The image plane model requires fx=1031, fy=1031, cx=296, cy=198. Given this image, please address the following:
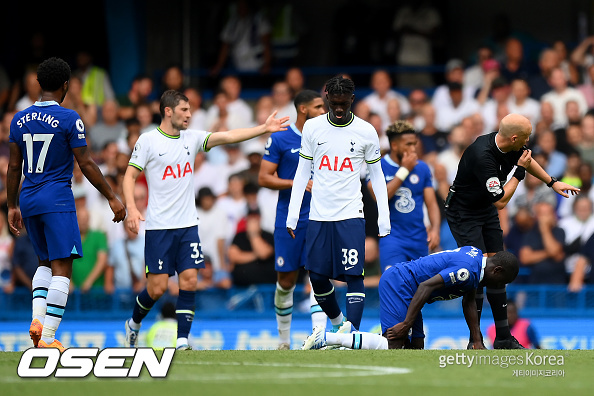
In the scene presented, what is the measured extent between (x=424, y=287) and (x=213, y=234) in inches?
235

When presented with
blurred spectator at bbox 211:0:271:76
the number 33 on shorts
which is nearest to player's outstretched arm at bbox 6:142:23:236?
the number 33 on shorts

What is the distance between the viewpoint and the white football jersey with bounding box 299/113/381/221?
30.1 ft

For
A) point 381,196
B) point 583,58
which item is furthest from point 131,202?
point 583,58

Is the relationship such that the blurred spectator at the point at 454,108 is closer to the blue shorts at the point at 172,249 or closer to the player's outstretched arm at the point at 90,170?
the blue shorts at the point at 172,249

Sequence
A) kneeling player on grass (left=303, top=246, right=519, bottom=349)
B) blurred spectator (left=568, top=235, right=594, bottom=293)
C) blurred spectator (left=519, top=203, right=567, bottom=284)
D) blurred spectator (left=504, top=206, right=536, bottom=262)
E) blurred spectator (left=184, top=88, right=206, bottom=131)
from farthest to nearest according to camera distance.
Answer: blurred spectator (left=184, top=88, right=206, bottom=131) < blurred spectator (left=504, top=206, right=536, bottom=262) < blurred spectator (left=519, top=203, right=567, bottom=284) < blurred spectator (left=568, top=235, right=594, bottom=293) < kneeling player on grass (left=303, top=246, right=519, bottom=349)

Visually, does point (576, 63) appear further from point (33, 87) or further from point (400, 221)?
point (33, 87)

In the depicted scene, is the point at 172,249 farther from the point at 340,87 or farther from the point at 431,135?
the point at 431,135

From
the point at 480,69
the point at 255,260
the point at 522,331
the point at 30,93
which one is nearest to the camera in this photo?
the point at 522,331

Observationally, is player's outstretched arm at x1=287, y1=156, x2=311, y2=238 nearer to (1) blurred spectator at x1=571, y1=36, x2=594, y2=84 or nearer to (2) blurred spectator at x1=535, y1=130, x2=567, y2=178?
(2) blurred spectator at x1=535, y1=130, x2=567, y2=178

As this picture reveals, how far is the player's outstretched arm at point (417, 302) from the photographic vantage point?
880 centimetres

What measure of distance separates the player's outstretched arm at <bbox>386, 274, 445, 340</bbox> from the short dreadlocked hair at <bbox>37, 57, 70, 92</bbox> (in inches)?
138

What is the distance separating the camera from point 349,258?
9.25 meters

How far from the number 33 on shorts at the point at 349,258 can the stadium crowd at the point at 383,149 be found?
149 inches

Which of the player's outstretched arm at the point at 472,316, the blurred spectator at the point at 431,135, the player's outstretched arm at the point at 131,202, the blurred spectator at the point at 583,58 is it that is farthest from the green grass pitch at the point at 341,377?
the blurred spectator at the point at 583,58
